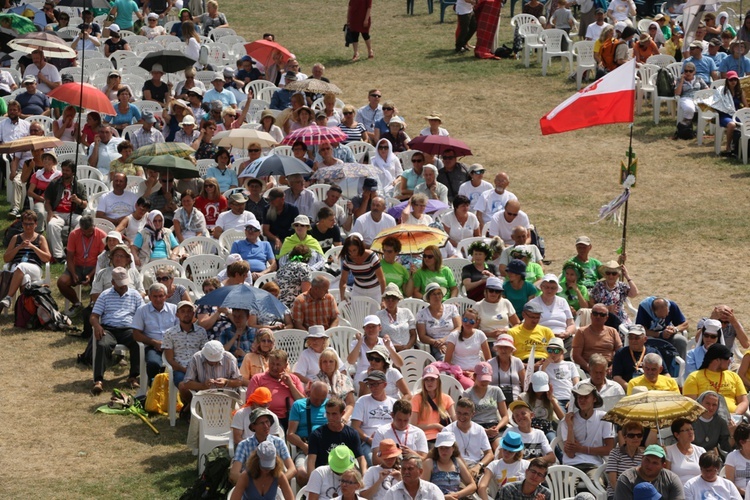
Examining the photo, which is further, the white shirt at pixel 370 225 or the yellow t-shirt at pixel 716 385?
the white shirt at pixel 370 225

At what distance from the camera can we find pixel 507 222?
16.3 meters

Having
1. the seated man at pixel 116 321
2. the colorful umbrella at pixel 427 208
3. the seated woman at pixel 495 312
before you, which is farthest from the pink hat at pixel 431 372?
the colorful umbrella at pixel 427 208

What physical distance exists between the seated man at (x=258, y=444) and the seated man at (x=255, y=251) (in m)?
4.01

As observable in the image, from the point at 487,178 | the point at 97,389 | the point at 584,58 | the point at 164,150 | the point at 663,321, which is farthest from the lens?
the point at 584,58

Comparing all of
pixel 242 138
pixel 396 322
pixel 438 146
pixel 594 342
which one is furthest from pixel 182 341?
pixel 438 146

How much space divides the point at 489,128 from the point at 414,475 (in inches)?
542

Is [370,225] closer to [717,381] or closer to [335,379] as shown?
[335,379]

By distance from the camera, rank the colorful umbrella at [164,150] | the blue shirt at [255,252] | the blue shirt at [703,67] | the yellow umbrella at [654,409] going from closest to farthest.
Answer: the yellow umbrella at [654,409] → the blue shirt at [255,252] → the colorful umbrella at [164,150] → the blue shirt at [703,67]

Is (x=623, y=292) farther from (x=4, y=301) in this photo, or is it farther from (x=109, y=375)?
(x=4, y=301)

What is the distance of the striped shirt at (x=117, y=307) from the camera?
14.3m

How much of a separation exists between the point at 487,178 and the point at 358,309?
7.36 m

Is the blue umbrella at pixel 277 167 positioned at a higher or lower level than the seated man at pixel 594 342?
higher

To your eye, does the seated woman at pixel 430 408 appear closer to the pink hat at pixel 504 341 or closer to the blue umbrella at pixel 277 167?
the pink hat at pixel 504 341

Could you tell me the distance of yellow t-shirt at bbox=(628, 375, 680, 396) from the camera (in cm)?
1235
